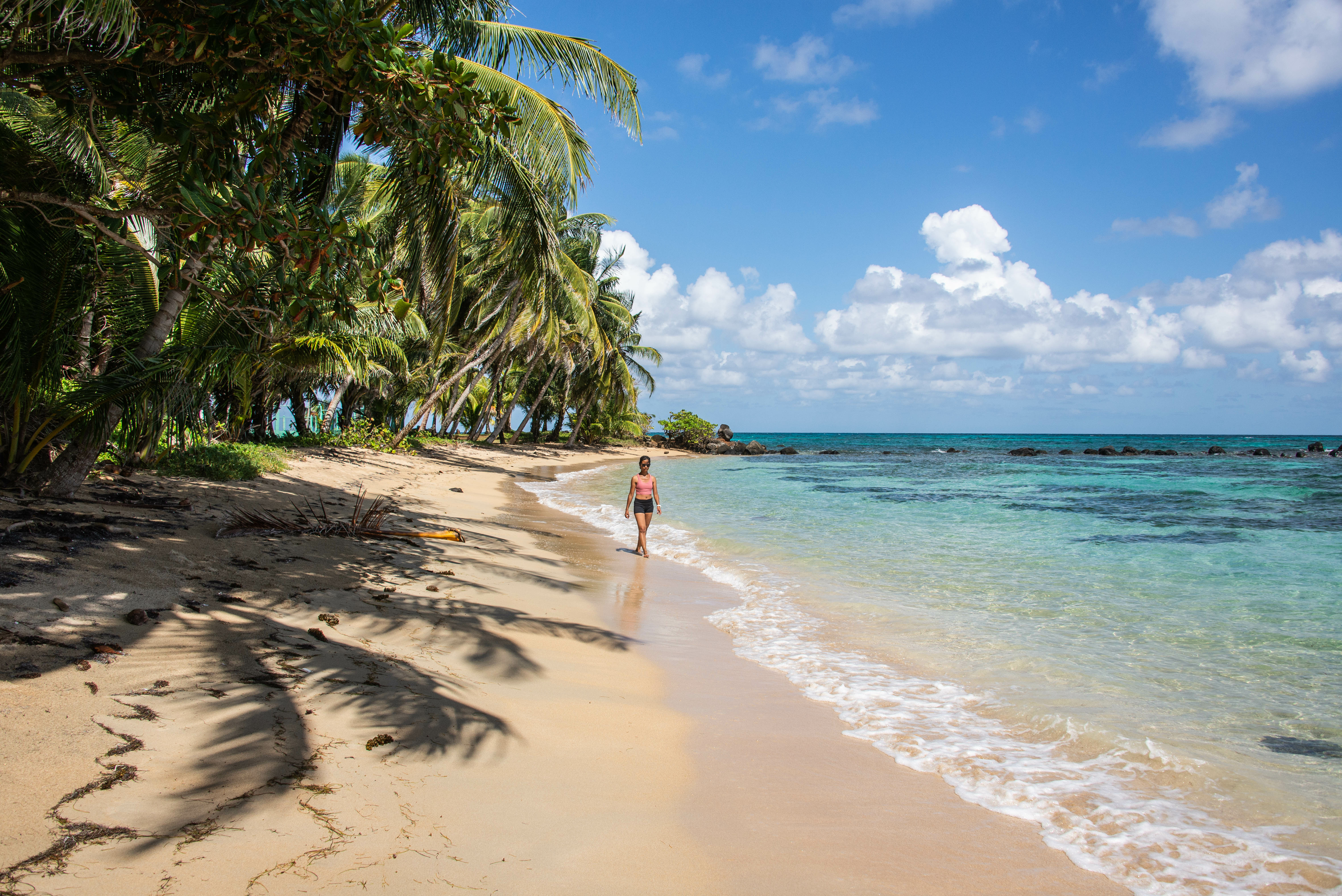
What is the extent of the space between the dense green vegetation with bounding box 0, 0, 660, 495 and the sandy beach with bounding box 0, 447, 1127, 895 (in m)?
1.46

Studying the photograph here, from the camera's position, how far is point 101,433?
5.97 meters

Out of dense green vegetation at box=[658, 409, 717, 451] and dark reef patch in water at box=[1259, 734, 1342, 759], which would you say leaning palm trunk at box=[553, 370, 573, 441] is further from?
dark reef patch in water at box=[1259, 734, 1342, 759]

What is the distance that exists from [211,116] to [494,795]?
16.2 ft

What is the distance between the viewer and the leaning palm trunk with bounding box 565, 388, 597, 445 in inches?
1545

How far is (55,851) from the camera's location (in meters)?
1.90

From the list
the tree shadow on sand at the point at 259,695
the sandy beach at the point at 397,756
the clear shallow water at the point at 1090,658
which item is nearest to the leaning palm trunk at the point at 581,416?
the clear shallow water at the point at 1090,658

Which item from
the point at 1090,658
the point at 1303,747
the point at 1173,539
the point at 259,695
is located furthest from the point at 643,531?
the point at 1173,539

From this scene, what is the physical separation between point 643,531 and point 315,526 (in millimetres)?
4095

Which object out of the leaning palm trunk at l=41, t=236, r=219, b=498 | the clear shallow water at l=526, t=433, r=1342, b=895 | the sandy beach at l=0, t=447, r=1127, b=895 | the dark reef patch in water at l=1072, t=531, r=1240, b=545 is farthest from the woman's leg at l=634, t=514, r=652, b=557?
the dark reef patch in water at l=1072, t=531, r=1240, b=545

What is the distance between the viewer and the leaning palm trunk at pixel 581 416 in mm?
39250

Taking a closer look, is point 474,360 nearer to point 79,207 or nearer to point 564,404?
point 564,404

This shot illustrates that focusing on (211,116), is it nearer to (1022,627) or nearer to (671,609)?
→ (671,609)

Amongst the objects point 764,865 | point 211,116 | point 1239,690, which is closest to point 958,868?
point 764,865

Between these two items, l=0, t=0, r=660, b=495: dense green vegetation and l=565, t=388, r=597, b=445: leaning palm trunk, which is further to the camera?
l=565, t=388, r=597, b=445: leaning palm trunk
